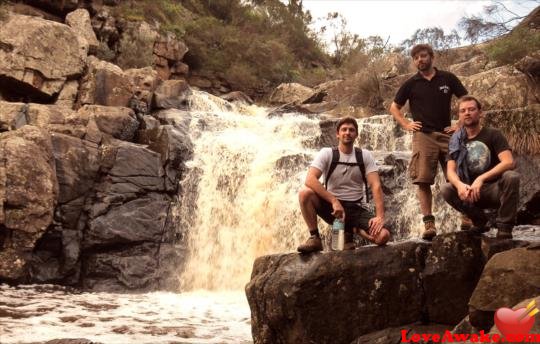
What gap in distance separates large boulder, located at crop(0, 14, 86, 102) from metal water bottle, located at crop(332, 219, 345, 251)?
1202 centimetres

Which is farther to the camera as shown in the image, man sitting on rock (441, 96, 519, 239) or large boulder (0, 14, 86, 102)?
Result: large boulder (0, 14, 86, 102)

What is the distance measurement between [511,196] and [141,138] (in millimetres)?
10001

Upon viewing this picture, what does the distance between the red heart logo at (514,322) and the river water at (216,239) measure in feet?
13.5

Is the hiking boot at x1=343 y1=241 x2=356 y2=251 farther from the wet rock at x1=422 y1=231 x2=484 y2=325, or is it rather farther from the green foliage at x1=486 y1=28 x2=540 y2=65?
the green foliage at x1=486 y1=28 x2=540 y2=65

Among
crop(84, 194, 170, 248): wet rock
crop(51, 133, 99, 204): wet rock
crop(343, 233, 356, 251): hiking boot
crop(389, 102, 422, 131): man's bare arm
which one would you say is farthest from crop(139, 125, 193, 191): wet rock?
crop(343, 233, 356, 251): hiking boot

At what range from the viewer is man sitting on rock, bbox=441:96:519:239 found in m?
4.64

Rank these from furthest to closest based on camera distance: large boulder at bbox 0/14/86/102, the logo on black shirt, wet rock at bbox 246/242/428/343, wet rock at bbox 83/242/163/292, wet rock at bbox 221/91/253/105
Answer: wet rock at bbox 221/91/253/105, large boulder at bbox 0/14/86/102, wet rock at bbox 83/242/163/292, the logo on black shirt, wet rock at bbox 246/242/428/343

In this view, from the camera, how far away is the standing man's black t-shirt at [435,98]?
5.58m

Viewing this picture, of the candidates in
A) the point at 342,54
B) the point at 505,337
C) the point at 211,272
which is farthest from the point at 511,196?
the point at 342,54

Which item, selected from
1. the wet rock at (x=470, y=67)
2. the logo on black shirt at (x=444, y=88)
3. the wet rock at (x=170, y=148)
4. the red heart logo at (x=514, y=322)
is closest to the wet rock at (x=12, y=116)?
the wet rock at (x=170, y=148)

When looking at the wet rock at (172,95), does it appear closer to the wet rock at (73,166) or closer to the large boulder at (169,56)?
the wet rock at (73,166)

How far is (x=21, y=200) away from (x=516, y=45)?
41.0ft

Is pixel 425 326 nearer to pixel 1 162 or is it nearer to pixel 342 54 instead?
pixel 1 162

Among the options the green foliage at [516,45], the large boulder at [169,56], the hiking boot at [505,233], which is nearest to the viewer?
the hiking boot at [505,233]
